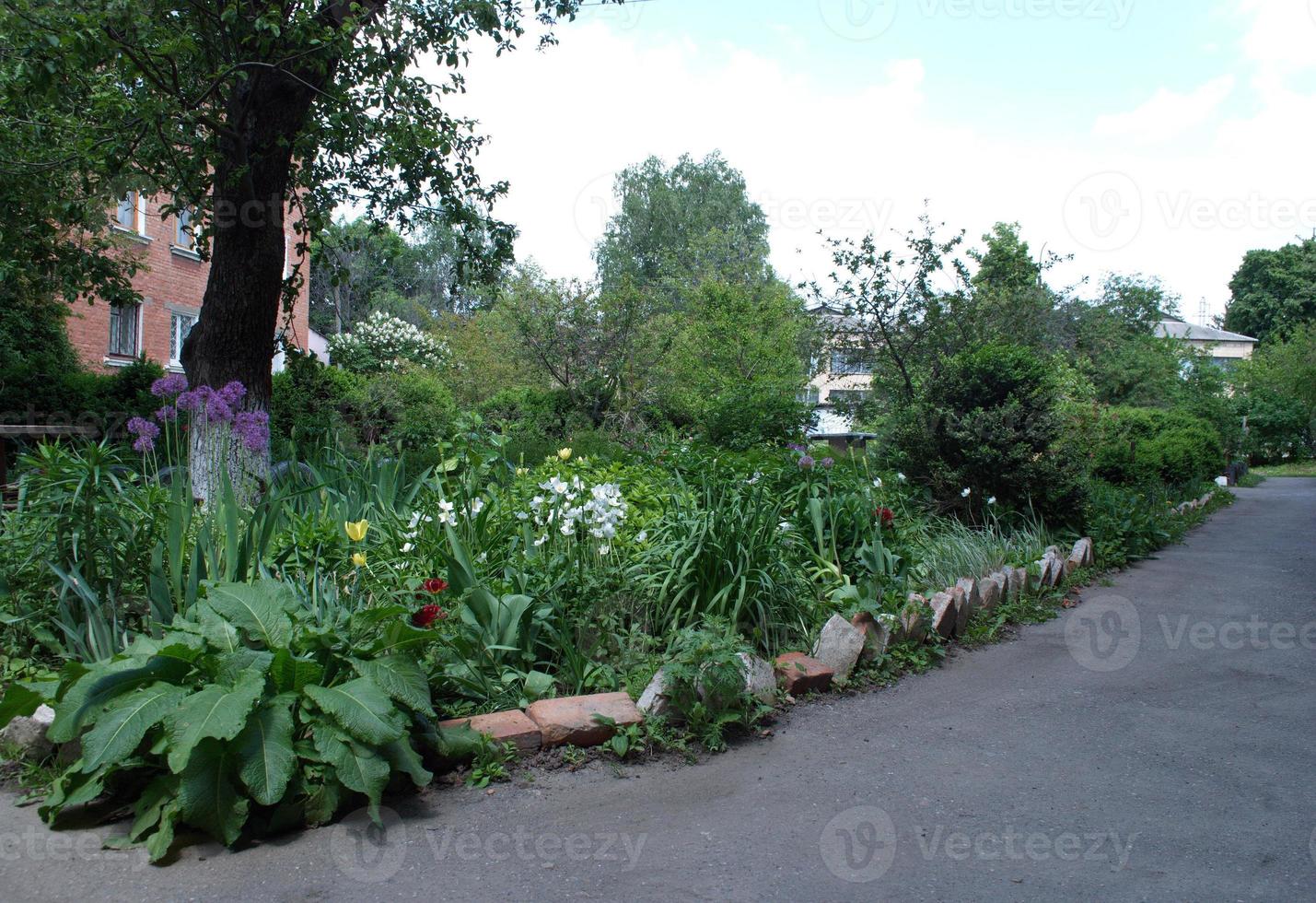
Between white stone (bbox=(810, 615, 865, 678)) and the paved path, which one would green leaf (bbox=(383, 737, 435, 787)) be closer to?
the paved path

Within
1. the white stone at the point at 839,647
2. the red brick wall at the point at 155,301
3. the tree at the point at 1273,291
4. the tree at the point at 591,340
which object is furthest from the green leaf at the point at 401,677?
the tree at the point at 1273,291

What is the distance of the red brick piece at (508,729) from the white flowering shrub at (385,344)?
2655 cm

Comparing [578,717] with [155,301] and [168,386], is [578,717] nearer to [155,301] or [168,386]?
[168,386]

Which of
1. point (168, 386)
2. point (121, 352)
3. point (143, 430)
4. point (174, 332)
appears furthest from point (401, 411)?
point (143, 430)

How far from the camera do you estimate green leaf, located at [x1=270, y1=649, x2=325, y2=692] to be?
9.54 ft

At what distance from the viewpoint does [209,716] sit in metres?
2.62

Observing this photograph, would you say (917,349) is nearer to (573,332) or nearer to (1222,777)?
(573,332)

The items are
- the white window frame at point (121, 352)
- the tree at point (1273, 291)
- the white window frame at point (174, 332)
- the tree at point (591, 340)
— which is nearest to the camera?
the tree at point (591, 340)

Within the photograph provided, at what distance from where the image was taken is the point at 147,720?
8.77 ft

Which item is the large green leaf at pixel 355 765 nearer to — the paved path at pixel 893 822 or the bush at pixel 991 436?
the paved path at pixel 893 822

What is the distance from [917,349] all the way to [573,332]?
7065 millimetres

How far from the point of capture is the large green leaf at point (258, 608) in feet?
10.2

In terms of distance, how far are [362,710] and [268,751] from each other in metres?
0.29

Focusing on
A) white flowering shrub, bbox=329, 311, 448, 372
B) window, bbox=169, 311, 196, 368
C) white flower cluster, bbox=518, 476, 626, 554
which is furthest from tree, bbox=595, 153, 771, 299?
white flower cluster, bbox=518, 476, 626, 554
